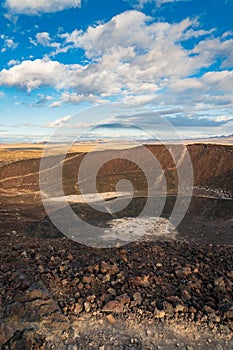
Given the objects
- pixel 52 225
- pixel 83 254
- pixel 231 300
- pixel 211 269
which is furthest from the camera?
pixel 52 225

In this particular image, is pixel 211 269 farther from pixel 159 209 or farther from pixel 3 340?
pixel 159 209

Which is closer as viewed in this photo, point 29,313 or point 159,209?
point 29,313

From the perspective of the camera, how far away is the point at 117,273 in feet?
22.5

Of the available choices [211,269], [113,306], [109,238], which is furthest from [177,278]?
[109,238]

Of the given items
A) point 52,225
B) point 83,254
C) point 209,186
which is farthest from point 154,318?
point 209,186

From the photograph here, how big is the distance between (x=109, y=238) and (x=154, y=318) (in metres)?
12.0

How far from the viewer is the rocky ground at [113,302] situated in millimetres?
5246

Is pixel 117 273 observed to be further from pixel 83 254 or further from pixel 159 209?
pixel 159 209

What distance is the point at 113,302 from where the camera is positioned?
5898mm

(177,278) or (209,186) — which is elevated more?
(177,278)

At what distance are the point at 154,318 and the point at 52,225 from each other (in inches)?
686

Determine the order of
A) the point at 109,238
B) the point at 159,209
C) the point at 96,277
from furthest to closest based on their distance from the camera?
the point at 159,209 → the point at 109,238 → the point at 96,277

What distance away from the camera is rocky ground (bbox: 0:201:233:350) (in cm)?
525

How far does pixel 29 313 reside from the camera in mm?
5539
